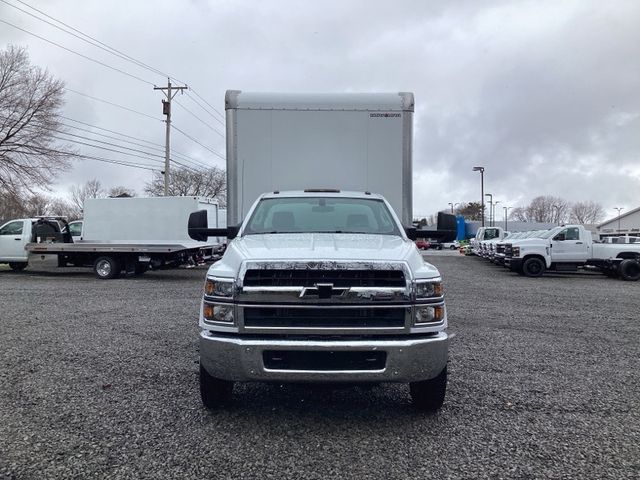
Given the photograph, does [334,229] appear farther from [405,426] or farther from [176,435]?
[176,435]

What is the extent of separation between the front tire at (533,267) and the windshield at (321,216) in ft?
49.0

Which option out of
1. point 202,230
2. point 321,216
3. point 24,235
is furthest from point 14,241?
point 321,216

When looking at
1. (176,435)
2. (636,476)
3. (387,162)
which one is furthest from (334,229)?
(636,476)


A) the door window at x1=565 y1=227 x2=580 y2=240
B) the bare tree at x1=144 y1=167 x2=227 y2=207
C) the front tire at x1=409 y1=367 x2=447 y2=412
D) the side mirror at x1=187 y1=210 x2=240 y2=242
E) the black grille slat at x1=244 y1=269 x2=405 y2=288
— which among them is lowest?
the front tire at x1=409 y1=367 x2=447 y2=412

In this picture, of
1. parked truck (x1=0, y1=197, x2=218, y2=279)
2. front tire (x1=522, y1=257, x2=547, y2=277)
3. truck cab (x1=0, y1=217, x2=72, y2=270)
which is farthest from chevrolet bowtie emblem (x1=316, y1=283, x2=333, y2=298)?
front tire (x1=522, y1=257, x2=547, y2=277)

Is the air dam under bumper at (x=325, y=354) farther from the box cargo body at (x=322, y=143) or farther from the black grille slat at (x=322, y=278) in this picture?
the box cargo body at (x=322, y=143)

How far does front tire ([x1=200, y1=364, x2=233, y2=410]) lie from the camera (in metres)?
3.91

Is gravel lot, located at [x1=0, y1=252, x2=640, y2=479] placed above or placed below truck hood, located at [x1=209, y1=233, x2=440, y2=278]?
below

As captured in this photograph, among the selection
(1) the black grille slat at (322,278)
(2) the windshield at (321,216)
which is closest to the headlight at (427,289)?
(1) the black grille slat at (322,278)

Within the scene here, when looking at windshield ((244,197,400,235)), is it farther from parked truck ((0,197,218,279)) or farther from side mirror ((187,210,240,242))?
parked truck ((0,197,218,279))

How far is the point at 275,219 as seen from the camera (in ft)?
16.5

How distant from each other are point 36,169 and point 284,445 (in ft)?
83.9

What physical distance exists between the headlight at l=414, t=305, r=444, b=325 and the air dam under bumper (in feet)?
0.48

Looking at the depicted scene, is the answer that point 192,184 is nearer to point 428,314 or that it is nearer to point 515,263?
point 515,263
